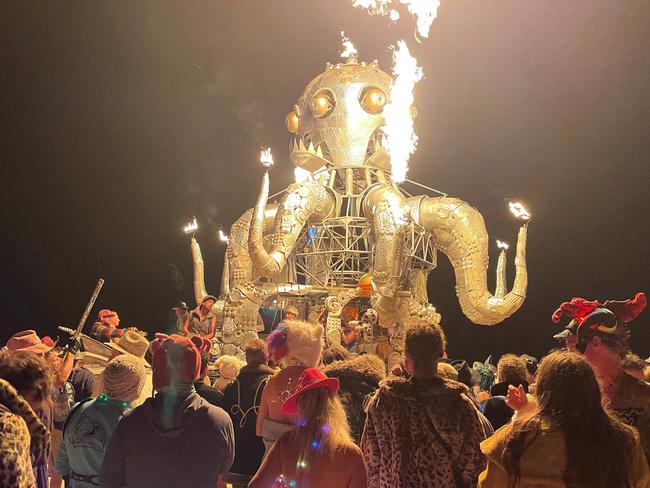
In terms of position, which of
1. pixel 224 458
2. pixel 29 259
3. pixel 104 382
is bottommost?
pixel 224 458

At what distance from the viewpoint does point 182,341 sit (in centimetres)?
332

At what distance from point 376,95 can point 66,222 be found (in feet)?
30.9

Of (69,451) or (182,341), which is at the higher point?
(182,341)

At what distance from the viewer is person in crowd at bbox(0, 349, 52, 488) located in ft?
7.52

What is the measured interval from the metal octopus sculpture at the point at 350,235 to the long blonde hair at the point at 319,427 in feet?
28.9

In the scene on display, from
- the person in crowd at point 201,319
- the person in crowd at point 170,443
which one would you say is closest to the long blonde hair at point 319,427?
the person in crowd at point 170,443

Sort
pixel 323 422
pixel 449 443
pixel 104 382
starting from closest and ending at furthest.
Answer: pixel 323 422, pixel 449 443, pixel 104 382

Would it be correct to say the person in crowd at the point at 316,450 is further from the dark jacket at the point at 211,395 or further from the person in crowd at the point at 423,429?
the dark jacket at the point at 211,395

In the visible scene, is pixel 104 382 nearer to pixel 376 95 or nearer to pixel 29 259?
pixel 376 95

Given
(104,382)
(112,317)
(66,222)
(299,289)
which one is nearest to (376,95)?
(299,289)

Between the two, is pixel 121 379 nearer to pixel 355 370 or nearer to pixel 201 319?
pixel 355 370

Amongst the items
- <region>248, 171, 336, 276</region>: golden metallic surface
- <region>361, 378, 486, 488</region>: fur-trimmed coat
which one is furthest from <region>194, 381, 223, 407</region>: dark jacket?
<region>248, 171, 336, 276</region>: golden metallic surface

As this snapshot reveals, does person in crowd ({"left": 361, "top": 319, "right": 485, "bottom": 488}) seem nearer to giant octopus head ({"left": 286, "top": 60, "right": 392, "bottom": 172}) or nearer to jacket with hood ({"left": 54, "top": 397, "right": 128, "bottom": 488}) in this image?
jacket with hood ({"left": 54, "top": 397, "right": 128, "bottom": 488})

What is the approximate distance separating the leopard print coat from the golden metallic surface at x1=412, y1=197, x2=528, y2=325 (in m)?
11.6
